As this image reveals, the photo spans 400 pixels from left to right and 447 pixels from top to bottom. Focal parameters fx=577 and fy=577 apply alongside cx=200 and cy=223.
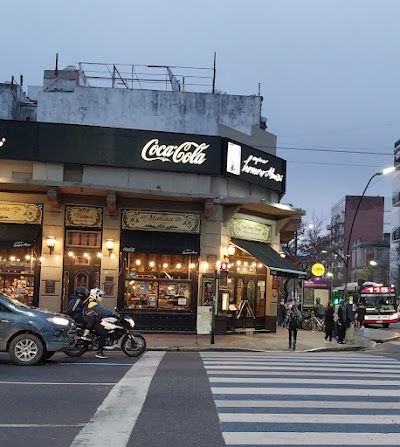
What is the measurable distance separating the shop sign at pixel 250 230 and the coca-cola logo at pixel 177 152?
10.5 feet

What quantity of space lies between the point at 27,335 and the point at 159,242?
10343 millimetres

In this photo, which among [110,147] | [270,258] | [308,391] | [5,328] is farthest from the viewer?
[270,258]

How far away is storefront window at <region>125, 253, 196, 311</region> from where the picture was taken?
23.1 metres

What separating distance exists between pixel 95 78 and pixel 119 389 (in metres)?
20.1

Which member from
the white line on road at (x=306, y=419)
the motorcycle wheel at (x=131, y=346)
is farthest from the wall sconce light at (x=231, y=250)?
the white line on road at (x=306, y=419)

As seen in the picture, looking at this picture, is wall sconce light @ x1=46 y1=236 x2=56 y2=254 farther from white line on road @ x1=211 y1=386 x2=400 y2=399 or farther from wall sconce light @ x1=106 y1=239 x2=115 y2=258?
white line on road @ x1=211 y1=386 x2=400 y2=399

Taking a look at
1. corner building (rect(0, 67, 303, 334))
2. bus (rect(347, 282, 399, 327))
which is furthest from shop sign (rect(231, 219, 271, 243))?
bus (rect(347, 282, 399, 327))

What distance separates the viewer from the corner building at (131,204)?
22.3 meters

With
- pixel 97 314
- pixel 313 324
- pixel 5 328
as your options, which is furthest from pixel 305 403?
pixel 313 324

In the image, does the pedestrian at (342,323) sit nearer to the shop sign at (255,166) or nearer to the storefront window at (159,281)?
the storefront window at (159,281)

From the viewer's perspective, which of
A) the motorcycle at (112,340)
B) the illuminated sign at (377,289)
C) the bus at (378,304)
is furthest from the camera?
the illuminated sign at (377,289)

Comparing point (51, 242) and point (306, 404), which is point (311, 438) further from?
point (51, 242)

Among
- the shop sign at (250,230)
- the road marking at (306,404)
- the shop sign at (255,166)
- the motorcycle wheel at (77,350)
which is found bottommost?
the motorcycle wheel at (77,350)

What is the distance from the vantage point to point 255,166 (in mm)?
24969
